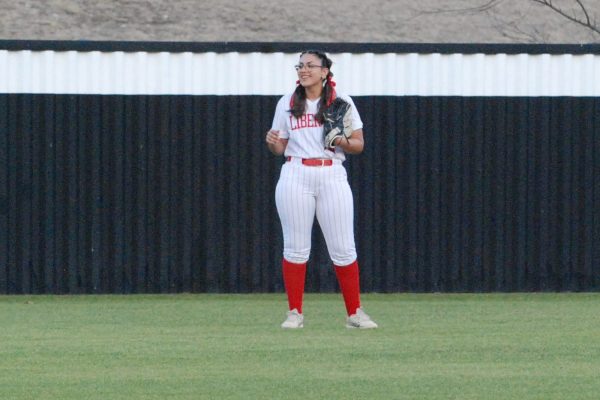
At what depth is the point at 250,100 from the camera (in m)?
13.3

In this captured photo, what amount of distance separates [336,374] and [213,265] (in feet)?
20.2

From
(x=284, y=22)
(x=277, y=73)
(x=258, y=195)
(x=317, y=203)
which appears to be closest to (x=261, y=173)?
(x=258, y=195)

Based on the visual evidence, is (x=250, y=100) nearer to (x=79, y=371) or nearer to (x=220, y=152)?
(x=220, y=152)

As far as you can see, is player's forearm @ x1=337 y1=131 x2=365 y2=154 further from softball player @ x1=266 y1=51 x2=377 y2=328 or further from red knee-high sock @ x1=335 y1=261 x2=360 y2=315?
red knee-high sock @ x1=335 y1=261 x2=360 y2=315

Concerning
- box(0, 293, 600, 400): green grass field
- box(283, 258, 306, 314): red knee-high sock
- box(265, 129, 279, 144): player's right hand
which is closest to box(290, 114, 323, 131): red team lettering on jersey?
box(265, 129, 279, 144): player's right hand

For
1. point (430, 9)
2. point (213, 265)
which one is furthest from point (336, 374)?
point (430, 9)

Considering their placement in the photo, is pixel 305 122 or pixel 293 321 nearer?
pixel 305 122

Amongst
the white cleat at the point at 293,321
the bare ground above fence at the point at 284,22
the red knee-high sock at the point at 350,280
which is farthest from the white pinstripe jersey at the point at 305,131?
the bare ground above fence at the point at 284,22

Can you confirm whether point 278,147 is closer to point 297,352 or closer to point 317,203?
point 317,203

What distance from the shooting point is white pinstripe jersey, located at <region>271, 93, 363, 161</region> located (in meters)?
9.47

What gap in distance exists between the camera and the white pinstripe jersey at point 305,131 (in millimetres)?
9469

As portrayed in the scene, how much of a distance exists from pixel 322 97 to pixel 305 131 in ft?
0.76

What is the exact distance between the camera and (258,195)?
1335cm

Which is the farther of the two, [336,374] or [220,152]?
[220,152]
